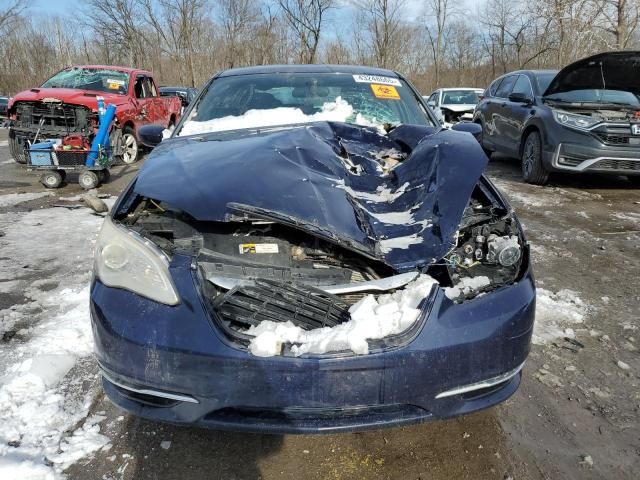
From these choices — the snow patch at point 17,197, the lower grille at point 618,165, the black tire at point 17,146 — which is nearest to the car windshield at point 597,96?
the lower grille at point 618,165

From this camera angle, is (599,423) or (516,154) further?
(516,154)

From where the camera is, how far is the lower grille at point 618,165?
234 inches

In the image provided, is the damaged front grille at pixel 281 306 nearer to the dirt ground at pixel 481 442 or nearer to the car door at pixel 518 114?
the dirt ground at pixel 481 442

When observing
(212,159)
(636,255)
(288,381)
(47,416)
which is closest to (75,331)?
(47,416)

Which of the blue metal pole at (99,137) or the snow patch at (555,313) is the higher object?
the blue metal pole at (99,137)

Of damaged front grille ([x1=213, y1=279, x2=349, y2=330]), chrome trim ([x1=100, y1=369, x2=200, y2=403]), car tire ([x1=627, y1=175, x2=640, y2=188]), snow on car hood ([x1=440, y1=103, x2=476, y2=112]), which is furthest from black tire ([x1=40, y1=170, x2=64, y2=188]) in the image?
snow on car hood ([x1=440, y1=103, x2=476, y2=112])

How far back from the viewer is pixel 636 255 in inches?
161

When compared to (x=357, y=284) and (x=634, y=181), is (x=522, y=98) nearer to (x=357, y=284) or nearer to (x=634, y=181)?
(x=634, y=181)

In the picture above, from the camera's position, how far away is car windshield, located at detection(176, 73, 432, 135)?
3.19 meters

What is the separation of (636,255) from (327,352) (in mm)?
3736

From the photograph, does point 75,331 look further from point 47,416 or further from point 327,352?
point 327,352

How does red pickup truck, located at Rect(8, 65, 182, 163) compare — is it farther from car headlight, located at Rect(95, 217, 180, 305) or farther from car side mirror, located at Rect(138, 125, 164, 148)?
car headlight, located at Rect(95, 217, 180, 305)

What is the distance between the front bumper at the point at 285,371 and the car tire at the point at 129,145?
7.66 m

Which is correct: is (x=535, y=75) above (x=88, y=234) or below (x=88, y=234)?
above
